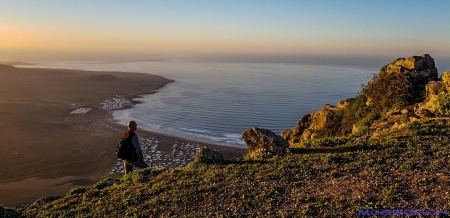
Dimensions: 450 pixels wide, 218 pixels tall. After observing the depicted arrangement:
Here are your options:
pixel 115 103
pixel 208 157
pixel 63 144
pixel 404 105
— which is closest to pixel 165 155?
pixel 63 144

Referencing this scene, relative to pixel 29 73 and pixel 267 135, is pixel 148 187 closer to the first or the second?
pixel 267 135

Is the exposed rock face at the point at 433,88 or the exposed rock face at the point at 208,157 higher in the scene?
the exposed rock face at the point at 433,88

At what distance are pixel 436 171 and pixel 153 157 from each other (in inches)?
888

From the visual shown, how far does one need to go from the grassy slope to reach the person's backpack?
622mm

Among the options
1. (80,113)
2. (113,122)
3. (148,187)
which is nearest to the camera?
(148,187)

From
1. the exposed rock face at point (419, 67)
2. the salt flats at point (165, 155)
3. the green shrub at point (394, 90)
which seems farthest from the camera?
the salt flats at point (165, 155)

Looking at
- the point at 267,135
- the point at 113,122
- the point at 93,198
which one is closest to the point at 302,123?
the point at 267,135

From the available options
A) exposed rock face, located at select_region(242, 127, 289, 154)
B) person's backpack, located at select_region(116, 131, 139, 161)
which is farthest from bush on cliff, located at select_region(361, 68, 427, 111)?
person's backpack, located at select_region(116, 131, 139, 161)

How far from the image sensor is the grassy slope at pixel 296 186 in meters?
7.14

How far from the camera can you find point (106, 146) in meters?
30.8

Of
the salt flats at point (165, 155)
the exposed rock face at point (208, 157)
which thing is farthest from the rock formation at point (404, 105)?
the salt flats at point (165, 155)

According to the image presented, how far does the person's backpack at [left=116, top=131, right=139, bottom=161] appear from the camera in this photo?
1094 centimetres

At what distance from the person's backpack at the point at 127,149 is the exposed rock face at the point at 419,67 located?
15.1 m

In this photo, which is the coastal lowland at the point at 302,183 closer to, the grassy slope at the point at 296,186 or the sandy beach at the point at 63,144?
the grassy slope at the point at 296,186
